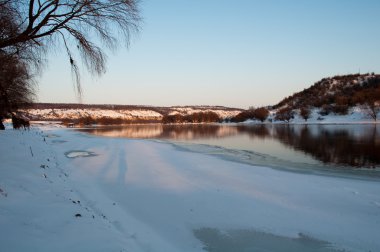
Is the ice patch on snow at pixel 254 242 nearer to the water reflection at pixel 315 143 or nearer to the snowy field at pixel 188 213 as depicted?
the snowy field at pixel 188 213

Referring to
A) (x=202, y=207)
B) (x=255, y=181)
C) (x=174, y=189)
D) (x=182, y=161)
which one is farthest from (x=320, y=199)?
(x=182, y=161)

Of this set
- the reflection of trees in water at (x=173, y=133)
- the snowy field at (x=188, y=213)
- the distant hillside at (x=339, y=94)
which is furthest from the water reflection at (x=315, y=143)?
the distant hillside at (x=339, y=94)

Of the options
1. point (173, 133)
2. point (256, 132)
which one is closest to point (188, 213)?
point (256, 132)

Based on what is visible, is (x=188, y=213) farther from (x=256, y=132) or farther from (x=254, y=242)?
(x=256, y=132)

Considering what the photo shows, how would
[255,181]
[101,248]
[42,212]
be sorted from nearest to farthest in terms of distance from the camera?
[101,248] < [42,212] < [255,181]

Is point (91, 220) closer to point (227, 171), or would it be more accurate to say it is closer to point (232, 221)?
point (232, 221)

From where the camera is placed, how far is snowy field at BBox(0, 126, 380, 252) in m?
5.55

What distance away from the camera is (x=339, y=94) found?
146125 millimetres

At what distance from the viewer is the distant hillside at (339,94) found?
113 meters

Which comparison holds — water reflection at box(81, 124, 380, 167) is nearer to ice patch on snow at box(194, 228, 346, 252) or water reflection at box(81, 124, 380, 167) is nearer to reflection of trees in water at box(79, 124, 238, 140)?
reflection of trees in water at box(79, 124, 238, 140)

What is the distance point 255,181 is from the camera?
1259 cm

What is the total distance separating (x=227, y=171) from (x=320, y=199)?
18.6 feet

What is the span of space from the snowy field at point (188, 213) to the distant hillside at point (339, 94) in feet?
356

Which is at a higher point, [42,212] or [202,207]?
[42,212]
